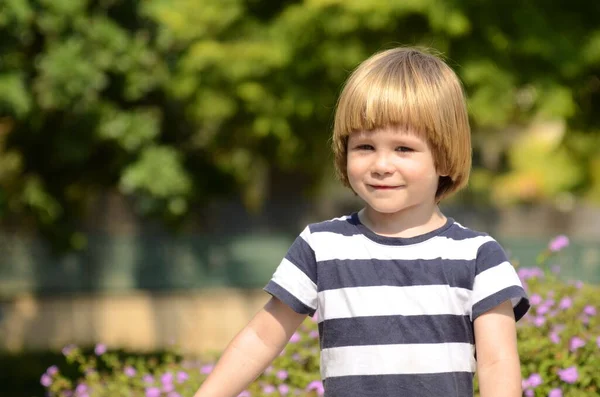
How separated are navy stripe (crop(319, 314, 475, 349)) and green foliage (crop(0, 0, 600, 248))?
8911mm

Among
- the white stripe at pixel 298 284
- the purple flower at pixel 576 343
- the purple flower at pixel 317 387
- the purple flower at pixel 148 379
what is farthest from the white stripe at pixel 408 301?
the purple flower at pixel 148 379

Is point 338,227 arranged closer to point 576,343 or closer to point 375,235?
point 375,235

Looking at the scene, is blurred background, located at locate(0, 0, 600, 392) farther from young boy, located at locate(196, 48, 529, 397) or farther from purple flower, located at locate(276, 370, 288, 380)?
young boy, located at locate(196, 48, 529, 397)

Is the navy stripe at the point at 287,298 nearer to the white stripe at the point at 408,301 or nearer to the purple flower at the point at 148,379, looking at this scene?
the white stripe at the point at 408,301

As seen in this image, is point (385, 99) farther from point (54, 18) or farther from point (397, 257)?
point (54, 18)

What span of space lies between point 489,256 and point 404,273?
21 cm

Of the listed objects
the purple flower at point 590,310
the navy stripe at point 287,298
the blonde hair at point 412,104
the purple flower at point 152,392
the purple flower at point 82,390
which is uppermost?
the blonde hair at point 412,104

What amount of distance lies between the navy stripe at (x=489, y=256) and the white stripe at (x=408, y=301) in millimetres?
71

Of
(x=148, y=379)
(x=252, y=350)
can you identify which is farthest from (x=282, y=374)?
(x=252, y=350)

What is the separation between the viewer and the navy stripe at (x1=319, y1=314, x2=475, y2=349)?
95.7 inches

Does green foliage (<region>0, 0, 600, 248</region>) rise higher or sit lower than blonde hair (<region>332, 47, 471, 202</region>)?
higher

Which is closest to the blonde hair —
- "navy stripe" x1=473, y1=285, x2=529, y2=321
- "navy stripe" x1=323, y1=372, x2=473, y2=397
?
"navy stripe" x1=473, y1=285, x2=529, y2=321

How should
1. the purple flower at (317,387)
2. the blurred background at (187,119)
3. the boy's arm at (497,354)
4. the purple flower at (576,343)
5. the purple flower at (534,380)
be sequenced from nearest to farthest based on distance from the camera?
the boy's arm at (497,354)
the purple flower at (534,380)
the purple flower at (576,343)
the purple flower at (317,387)
the blurred background at (187,119)

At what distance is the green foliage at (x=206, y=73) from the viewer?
450 inches
